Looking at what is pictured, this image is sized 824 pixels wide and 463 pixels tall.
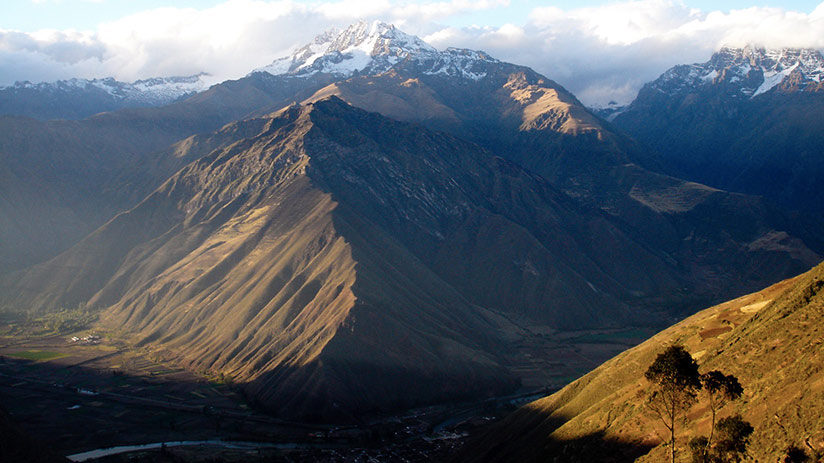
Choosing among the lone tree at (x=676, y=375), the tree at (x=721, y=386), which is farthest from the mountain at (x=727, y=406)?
the lone tree at (x=676, y=375)

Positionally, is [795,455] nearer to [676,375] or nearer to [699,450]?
[699,450]

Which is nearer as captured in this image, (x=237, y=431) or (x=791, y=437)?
(x=791, y=437)

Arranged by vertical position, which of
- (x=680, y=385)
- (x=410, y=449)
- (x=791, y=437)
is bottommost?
(x=410, y=449)

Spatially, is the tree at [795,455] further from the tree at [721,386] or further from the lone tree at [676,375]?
the lone tree at [676,375]

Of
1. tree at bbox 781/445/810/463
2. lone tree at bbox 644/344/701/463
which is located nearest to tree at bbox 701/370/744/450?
lone tree at bbox 644/344/701/463

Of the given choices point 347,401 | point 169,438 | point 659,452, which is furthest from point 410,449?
point 659,452

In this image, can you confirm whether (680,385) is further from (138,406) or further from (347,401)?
(138,406)
